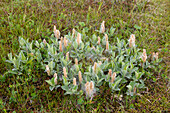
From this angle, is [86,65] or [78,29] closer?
[86,65]

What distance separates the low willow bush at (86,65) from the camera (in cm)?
272

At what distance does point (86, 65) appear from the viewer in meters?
3.12

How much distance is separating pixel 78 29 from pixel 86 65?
3.29 feet

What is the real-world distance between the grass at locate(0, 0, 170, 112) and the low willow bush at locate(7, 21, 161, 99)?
145mm

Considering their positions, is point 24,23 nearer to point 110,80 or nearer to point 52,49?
point 52,49

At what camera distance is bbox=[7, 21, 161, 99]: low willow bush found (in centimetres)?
272

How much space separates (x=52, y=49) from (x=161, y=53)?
6.93ft

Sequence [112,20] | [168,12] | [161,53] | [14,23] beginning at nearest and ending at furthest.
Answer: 1. [161,53]
2. [14,23]
3. [112,20]
4. [168,12]

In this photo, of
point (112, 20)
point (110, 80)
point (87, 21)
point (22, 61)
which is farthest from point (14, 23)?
point (110, 80)

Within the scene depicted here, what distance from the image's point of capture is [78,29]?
3.78m

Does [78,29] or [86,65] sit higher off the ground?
[78,29]

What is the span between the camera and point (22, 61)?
2.97 m

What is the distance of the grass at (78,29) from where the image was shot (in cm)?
263

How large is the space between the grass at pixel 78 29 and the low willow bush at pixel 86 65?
0.48 feet
